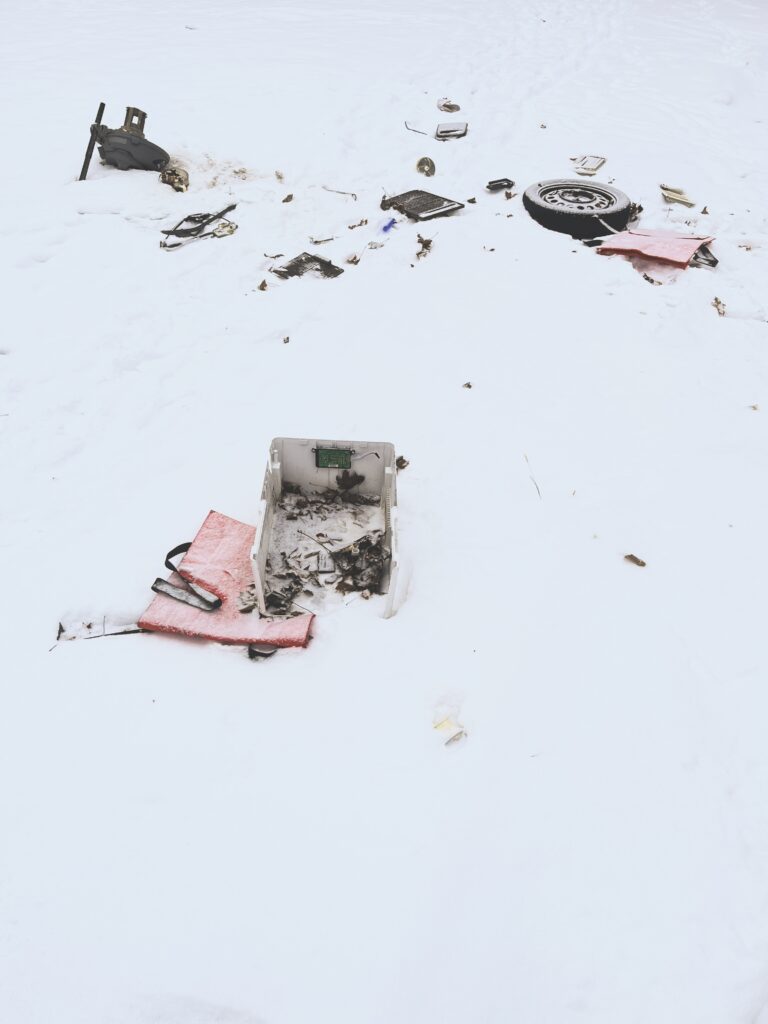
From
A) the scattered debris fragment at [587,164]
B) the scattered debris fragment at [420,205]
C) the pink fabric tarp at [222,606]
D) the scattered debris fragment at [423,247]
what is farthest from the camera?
the scattered debris fragment at [587,164]

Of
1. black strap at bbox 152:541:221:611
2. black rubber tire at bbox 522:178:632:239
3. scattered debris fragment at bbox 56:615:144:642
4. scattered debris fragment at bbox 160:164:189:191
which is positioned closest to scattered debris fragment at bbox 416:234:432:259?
black rubber tire at bbox 522:178:632:239

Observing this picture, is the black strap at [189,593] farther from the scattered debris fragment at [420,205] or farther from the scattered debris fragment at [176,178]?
the scattered debris fragment at [176,178]

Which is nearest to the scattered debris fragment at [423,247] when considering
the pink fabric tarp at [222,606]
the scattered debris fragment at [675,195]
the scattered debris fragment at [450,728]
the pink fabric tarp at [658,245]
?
the pink fabric tarp at [658,245]

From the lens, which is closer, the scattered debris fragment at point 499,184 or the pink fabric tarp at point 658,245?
the pink fabric tarp at point 658,245

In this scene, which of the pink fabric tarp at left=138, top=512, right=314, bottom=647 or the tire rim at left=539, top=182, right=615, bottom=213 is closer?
the pink fabric tarp at left=138, top=512, right=314, bottom=647

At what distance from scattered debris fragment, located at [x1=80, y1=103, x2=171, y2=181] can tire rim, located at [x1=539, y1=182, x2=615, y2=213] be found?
11.8ft

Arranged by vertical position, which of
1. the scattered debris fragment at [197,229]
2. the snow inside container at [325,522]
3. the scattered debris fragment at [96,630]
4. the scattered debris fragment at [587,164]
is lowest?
the scattered debris fragment at [96,630]

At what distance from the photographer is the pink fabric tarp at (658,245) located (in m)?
4.78

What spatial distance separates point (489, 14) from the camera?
1057 cm

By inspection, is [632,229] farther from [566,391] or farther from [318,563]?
[318,563]

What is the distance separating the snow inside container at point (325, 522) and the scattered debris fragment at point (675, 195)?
4778mm

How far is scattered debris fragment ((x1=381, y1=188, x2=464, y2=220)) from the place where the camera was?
17.9ft

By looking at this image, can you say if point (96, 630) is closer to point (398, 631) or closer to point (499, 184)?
point (398, 631)

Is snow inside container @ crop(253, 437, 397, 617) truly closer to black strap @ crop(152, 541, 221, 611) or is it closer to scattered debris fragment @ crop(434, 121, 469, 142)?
black strap @ crop(152, 541, 221, 611)
